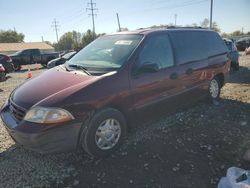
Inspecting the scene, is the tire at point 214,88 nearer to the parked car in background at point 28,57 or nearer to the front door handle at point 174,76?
the front door handle at point 174,76

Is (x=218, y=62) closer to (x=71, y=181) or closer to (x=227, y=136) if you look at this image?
(x=227, y=136)

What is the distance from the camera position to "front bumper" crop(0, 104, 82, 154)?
298 cm

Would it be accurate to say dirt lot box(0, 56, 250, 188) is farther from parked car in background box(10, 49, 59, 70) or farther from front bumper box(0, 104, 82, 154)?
parked car in background box(10, 49, 59, 70)

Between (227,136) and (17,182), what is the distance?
130 inches

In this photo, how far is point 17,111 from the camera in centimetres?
331

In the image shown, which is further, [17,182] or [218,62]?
[218,62]

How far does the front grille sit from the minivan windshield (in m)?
1.17

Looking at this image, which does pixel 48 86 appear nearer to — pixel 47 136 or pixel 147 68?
pixel 47 136

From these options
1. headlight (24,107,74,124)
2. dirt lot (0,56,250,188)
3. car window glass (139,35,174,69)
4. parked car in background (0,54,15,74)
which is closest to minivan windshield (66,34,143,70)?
car window glass (139,35,174,69)

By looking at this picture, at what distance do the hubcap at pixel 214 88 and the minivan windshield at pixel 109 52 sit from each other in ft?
8.72

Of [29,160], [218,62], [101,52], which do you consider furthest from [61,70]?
[218,62]

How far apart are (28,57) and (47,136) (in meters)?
20.5

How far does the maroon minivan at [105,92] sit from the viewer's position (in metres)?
3.07

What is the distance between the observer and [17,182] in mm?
3123
